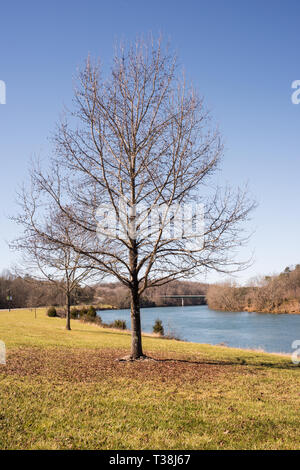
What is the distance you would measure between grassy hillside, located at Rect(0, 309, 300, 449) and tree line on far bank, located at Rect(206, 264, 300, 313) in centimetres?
4902

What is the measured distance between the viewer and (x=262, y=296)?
6231 centimetres

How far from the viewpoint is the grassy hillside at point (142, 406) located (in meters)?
4.53

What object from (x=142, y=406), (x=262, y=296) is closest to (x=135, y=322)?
(x=142, y=406)

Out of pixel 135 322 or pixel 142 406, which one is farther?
pixel 135 322

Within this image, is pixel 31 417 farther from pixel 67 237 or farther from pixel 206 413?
pixel 67 237

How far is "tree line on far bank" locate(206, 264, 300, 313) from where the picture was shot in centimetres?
5991

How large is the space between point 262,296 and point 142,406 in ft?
199

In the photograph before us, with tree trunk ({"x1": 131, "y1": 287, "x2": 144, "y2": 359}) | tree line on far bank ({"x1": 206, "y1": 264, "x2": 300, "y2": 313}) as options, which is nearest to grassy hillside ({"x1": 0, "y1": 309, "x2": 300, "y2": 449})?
tree trunk ({"x1": 131, "y1": 287, "x2": 144, "y2": 359})

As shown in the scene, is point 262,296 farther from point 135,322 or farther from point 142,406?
point 142,406

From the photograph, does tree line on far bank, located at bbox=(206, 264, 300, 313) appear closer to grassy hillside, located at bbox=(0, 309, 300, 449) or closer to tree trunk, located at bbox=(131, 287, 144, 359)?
tree trunk, located at bbox=(131, 287, 144, 359)
